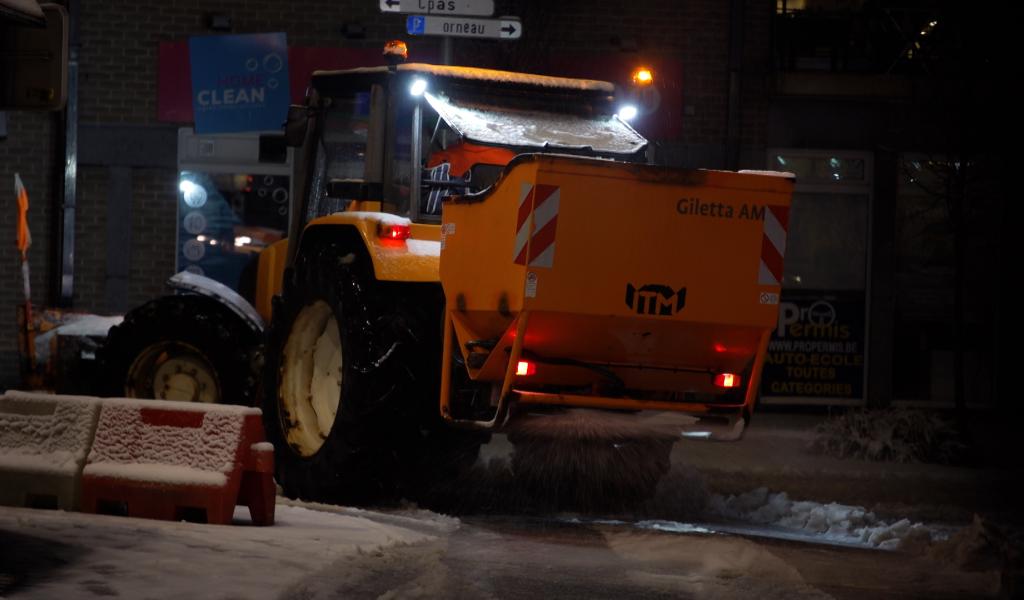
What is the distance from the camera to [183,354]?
1084cm

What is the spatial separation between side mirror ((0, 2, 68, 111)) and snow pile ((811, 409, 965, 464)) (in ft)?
28.3

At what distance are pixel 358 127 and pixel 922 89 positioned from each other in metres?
9.82

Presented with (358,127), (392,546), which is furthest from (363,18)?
(392,546)

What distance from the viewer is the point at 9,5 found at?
627cm

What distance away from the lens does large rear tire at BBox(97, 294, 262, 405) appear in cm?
Result: 1051

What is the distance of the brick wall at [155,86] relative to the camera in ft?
58.9

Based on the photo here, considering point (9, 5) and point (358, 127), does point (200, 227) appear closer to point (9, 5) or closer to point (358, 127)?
point (358, 127)

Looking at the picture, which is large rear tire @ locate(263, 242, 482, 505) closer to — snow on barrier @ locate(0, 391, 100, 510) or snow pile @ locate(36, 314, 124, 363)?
snow on barrier @ locate(0, 391, 100, 510)

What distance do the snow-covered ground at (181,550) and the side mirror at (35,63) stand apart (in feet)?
6.17

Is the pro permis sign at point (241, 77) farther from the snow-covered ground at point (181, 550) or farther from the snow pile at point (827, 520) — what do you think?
the snow-covered ground at point (181, 550)

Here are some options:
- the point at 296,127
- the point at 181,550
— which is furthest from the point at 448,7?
the point at 181,550

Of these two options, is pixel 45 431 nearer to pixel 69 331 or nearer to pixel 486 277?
pixel 486 277

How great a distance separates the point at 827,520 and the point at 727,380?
1.75 m

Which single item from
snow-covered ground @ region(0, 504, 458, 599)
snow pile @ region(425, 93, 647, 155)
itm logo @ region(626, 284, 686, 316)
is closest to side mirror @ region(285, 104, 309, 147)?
snow pile @ region(425, 93, 647, 155)
